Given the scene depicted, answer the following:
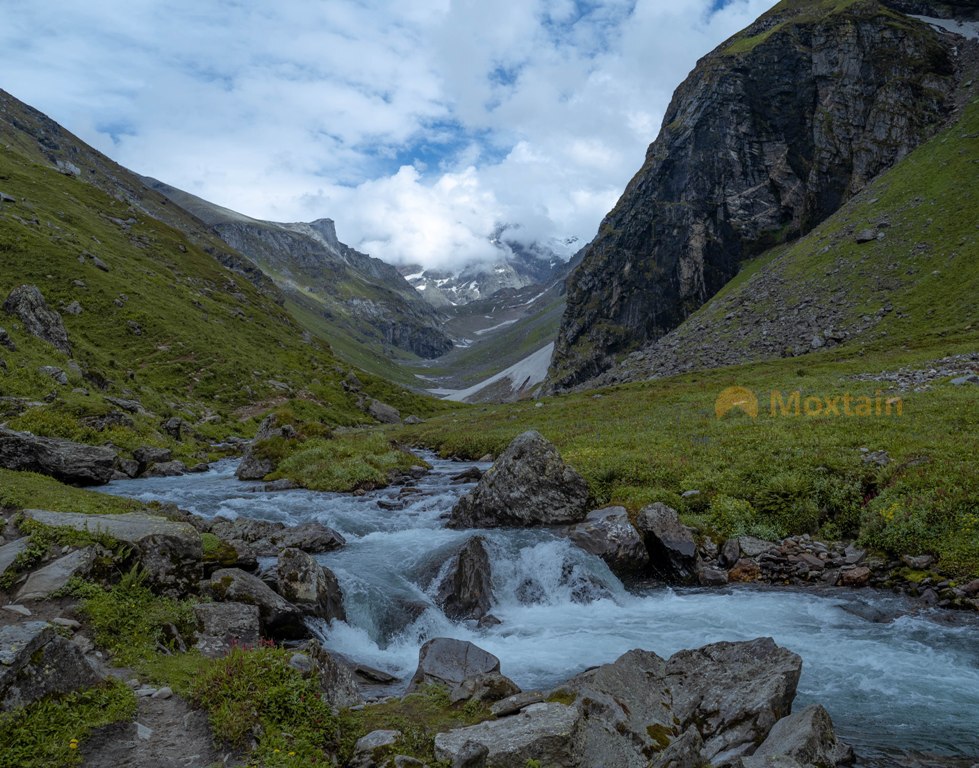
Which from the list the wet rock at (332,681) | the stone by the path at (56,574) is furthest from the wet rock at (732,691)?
the stone by the path at (56,574)

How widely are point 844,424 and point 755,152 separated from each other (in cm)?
12996

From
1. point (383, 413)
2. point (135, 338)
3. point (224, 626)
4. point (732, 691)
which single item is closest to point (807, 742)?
point (732, 691)

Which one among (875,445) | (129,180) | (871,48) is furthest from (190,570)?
(129,180)

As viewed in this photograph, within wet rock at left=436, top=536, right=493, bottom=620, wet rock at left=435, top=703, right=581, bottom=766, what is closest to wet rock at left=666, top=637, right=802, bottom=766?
wet rock at left=435, top=703, right=581, bottom=766

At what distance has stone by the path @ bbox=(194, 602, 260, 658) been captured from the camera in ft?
35.6

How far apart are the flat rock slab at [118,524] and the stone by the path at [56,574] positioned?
32.1 inches

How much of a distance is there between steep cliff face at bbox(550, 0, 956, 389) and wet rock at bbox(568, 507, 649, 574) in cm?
12499

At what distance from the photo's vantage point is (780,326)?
84.0 metres

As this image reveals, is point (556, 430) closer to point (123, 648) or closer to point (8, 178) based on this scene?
point (123, 648)

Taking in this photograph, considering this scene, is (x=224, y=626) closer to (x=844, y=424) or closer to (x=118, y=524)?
(x=118, y=524)

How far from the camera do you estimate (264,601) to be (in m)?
12.8

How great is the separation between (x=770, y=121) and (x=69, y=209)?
146m

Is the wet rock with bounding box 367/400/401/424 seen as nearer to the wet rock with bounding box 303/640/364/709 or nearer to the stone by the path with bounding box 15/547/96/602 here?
the stone by the path with bounding box 15/547/96/602

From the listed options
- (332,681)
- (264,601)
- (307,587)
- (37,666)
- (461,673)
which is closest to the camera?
(37,666)
